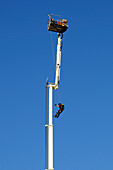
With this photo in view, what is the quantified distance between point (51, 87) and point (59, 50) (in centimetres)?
497

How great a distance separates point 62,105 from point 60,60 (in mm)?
6131

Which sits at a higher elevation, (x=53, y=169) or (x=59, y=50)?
(x=59, y=50)

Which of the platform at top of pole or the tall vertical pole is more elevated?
the platform at top of pole

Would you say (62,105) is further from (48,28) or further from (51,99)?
(48,28)

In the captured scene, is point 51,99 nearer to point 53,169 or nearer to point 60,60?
point 60,60

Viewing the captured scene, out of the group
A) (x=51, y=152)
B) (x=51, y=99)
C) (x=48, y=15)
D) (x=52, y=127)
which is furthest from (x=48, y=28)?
(x=51, y=152)

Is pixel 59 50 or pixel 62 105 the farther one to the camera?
pixel 59 50

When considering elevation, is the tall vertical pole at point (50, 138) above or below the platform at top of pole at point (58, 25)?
below

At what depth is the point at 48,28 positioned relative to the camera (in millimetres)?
42531

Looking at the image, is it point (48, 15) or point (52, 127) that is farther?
point (48, 15)

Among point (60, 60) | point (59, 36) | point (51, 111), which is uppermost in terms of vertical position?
point (59, 36)

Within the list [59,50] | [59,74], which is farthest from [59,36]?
[59,74]

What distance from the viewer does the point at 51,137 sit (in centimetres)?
3991

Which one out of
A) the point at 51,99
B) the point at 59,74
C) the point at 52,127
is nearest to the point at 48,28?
the point at 59,74
